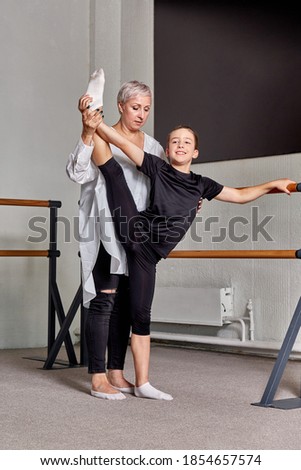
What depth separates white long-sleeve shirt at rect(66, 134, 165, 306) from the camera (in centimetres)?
273

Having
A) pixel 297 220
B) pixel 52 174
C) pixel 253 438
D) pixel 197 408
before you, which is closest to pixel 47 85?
pixel 52 174

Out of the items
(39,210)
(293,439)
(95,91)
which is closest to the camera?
(293,439)

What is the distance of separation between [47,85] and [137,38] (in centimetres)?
69

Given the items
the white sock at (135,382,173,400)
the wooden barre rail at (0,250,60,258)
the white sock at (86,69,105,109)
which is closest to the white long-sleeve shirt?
the white sock at (86,69,105,109)

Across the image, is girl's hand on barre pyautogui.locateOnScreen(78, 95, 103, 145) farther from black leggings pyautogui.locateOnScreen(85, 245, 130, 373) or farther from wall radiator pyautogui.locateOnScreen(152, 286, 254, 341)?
wall radiator pyautogui.locateOnScreen(152, 286, 254, 341)

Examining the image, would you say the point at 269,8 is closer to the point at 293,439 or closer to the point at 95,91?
the point at 95,91

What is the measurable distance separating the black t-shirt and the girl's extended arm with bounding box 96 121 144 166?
3cm

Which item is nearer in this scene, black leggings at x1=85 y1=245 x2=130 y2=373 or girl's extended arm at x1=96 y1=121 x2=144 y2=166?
girl's extended arm at x1=96 y1=121 x2=144 y2=166

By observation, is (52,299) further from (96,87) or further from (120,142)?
(96,87)

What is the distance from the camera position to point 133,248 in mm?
2701

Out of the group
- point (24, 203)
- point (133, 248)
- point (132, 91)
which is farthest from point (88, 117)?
point (24, 203)

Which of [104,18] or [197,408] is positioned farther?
[104,18]
